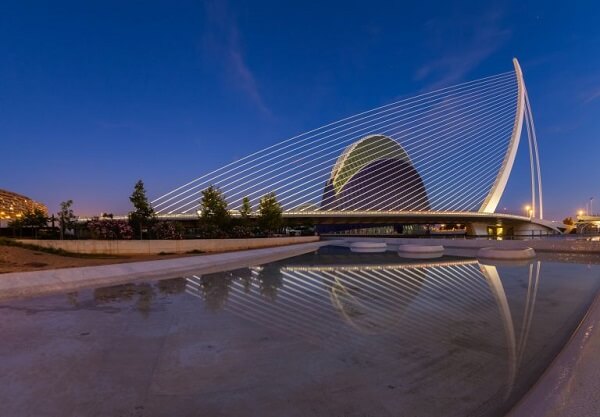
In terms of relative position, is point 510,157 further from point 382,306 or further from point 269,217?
point 382,306

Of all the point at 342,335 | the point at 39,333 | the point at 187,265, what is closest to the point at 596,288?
the point at 342,335

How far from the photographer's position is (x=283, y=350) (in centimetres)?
443

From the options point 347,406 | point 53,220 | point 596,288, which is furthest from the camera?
point 53,220

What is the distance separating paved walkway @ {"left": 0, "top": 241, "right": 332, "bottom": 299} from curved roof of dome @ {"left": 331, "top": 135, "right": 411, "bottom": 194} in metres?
61.0

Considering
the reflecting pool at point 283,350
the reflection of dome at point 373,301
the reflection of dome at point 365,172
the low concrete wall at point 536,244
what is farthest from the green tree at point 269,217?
the reflection of dome at point 365,172

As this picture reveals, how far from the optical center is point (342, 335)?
5.05m

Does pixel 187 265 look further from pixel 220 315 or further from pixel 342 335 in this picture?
pixel 342 335

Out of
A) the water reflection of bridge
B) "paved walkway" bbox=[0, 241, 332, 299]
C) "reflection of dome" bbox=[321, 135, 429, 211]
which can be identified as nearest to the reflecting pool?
the water reflection of bridge

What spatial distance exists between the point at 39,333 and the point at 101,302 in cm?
219

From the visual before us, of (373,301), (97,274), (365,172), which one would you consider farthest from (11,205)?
(373,301)

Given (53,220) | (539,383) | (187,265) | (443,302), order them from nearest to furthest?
(539,383) → (443,302) → (187,265) → (53,220)

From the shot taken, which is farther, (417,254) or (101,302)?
(417,254)

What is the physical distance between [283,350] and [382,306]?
2886 mm

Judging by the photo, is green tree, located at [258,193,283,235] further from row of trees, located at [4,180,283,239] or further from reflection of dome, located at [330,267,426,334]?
reflection of dome, located at [330,267,426,334]
